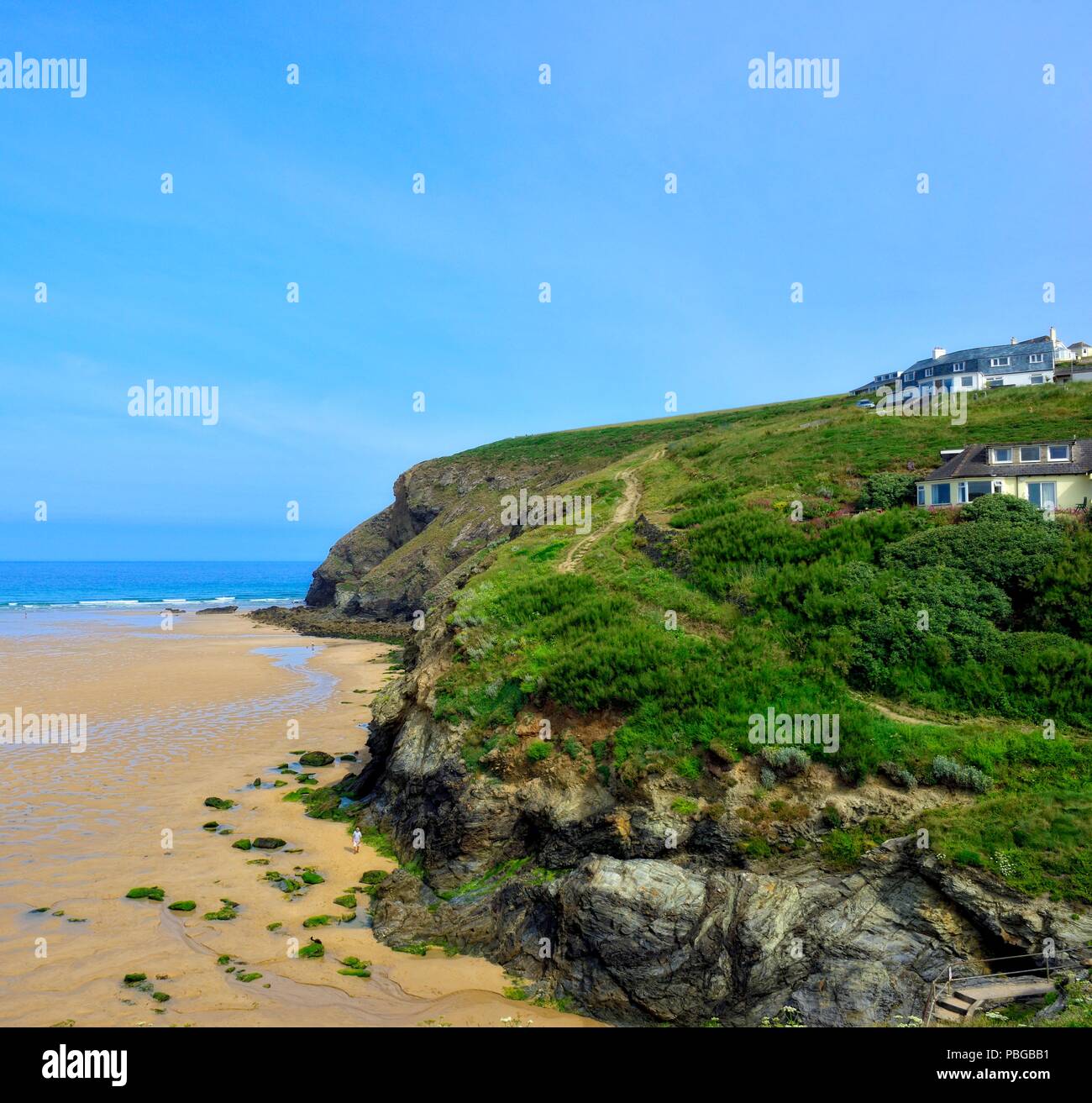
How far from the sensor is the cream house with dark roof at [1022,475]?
87.2 feet

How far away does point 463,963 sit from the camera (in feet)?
55.6

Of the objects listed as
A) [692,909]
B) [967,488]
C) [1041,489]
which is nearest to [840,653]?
[692,909]

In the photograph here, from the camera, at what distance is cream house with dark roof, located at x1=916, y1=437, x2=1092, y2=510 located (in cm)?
2659

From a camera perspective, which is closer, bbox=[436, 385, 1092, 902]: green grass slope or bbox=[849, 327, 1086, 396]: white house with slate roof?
bbox=[436, 385, 1092, 902]: green grass slope

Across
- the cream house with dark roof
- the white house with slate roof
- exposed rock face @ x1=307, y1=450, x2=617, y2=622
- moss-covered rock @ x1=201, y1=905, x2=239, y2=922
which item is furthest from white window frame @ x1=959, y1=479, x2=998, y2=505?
exposed rock face @ x1=307, y1=450, x2=617, y2=622

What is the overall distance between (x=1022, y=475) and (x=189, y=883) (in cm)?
3168

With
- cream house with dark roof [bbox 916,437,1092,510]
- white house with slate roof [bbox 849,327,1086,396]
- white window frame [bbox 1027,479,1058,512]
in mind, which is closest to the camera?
cream house with dark roof [bbox 916,437,1092,510]

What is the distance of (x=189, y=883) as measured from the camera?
21.0 meters

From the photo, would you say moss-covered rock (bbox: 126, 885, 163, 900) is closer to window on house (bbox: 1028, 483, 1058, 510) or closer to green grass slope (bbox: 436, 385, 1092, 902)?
green grass slope (bbox: 436, 385, 1092, 902)

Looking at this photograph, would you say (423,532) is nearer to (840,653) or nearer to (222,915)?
(222,915)

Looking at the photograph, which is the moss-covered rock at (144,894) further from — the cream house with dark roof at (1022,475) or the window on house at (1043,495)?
the window on house at (1043,495)

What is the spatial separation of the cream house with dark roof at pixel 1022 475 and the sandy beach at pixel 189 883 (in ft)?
78.1

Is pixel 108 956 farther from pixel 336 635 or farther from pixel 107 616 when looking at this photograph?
pixel 107 616

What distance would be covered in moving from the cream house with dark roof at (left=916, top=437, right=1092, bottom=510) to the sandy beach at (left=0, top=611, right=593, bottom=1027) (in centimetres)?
2380
